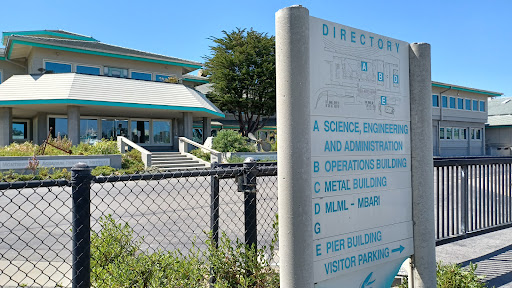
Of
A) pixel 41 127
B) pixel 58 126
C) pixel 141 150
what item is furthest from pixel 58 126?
pixel 141 150

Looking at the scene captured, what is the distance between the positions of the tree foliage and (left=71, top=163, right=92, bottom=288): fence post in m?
34.3

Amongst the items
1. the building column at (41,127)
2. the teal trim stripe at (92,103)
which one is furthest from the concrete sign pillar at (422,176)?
the building column at (41,127)

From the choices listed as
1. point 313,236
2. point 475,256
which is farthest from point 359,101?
point 475,256

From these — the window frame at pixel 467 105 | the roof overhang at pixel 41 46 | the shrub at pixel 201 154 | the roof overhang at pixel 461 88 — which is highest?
the roof overhang at pixel 41 46

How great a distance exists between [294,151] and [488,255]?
4.52 metres

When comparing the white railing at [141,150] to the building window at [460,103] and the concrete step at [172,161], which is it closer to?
the concrete step at [172,161]

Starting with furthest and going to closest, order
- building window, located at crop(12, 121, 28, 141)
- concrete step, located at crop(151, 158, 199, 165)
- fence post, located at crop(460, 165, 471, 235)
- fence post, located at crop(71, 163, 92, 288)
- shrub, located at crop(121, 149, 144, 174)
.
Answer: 1. building window, located at crop(12, 121, 28, 141)
2. concrete step, located at crop(151, 158, 199, 165)
3. shrub, located at crop(121, 149, 144, 174)
4. fence post, located at crop(460, 165, 471, 235)
5. fence post, located at crop(71, 163, 92, 288)

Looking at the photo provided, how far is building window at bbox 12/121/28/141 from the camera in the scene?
31436 millimetres

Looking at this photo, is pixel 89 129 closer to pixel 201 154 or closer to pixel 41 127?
pixel 41 127

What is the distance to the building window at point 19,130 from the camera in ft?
103

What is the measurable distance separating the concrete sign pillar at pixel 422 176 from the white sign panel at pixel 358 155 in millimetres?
71

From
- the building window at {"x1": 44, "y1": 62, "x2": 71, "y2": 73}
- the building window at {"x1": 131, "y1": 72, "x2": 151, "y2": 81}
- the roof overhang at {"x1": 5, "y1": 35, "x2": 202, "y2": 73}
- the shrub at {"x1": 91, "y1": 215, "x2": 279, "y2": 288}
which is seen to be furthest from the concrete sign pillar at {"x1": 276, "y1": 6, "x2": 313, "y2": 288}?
the building window at {"x1": 131, "y1": 72, "x2": 151, "y2": 81}

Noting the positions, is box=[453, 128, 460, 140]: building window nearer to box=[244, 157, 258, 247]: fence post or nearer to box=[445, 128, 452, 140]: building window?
box=[445, 128, 452, 140]: building window

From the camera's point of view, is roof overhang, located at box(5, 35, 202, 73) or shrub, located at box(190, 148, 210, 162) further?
roof overhang, located at box(5, 35, 202, 73)
